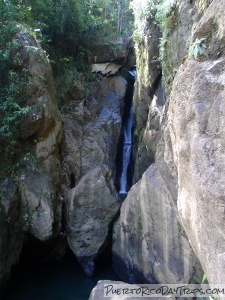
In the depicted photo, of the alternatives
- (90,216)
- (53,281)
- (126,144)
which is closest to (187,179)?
(90,216)

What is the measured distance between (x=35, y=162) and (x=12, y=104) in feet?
7.73

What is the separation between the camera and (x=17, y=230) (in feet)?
29.1

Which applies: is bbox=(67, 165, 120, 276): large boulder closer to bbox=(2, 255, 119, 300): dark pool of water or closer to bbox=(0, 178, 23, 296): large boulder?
bbox=(2, 255, 119, 300): dark pool of water

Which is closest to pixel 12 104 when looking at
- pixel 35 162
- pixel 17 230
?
pixel 35 162

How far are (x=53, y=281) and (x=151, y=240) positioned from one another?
4.31 meters

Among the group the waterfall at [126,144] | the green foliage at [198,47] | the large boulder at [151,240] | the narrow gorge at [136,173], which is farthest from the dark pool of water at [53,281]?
the green foliage at [198,47]

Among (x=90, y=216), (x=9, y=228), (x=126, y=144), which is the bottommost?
(x=9, y=228)

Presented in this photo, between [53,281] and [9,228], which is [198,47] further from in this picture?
[53,281]

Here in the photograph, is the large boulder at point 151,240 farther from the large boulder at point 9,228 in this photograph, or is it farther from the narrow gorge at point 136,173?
the large boulder at point 9,228

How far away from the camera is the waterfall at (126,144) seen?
54.8 ft

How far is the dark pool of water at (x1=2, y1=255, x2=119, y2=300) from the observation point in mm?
8727

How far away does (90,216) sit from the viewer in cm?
964

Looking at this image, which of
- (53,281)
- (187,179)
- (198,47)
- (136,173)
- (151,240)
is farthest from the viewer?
(136,173)

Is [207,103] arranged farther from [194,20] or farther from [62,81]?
A: [62,81]
